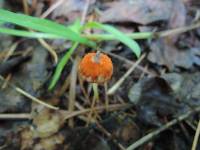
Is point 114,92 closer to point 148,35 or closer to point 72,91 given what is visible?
point 72,91

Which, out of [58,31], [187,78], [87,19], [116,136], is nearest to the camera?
[58,31]

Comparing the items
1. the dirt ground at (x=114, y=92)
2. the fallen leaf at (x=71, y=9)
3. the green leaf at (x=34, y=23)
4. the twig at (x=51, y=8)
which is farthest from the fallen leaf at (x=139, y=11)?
the green leaf at (x=34, y=23)

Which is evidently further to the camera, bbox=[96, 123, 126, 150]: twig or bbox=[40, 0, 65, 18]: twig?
bbox=[40, 0, 65, 18]: twig

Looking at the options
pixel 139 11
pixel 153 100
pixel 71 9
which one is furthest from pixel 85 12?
pixel 153 100

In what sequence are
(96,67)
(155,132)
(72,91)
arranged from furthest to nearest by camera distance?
1. (72,91)
2. (155,132)
3. (96,67)

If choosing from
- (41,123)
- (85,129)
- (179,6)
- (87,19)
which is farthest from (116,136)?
(179,6)

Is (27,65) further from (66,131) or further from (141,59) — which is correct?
(141,59)

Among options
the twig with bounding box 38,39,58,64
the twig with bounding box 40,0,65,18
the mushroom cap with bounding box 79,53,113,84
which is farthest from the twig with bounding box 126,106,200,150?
the twig with bounding box 40,0,65,18

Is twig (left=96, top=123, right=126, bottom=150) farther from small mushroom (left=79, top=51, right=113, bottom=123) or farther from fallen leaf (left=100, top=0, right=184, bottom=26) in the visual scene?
fallen leaf (left=100, top=0, right=184, bottom=26)
